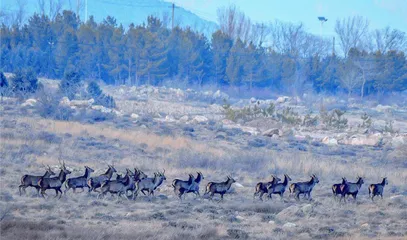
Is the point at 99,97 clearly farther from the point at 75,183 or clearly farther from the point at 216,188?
the point at 216,188

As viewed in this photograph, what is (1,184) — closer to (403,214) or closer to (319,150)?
(403,214)

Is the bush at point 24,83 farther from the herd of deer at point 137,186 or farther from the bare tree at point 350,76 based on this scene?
the bare tree at point 350,76

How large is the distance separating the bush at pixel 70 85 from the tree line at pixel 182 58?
9485mm

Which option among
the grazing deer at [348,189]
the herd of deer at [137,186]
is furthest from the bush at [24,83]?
the grazing deer at [348,189]

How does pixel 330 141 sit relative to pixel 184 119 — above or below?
below

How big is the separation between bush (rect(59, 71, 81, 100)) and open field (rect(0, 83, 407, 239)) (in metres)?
8.10

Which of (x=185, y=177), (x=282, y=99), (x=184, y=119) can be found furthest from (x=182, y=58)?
(x=185, y=177)

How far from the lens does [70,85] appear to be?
50531 mm

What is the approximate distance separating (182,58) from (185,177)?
5021cm

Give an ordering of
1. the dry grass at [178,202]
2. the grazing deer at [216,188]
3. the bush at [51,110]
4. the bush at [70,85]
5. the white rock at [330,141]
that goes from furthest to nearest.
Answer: the bush at [70,85] < the white rock at [330,141] < the bush at [51,110] < the grazing deer at [216,188] < the dry grass at [178,202]

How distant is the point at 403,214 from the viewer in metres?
16.8

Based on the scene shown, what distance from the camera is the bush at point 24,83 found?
157 ft

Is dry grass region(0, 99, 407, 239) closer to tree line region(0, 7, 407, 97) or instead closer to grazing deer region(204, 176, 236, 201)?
grazing deer region(204, 176, 236, 201)

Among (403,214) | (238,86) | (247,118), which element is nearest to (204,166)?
(403,214)
